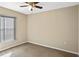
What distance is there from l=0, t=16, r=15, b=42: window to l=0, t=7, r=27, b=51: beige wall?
0.24 meters

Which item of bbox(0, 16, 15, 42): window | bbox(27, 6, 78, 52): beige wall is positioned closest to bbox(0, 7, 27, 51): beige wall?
bbox(0, 16, 15, 42): window

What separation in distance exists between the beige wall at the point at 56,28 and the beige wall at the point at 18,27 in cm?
40

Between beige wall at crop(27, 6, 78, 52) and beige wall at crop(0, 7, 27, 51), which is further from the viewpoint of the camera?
beige wall at crop(0, 7, 27, 51)

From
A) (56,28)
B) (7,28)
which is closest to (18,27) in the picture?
(7,28)

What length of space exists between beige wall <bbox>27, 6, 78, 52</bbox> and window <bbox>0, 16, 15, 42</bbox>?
122 centimetres

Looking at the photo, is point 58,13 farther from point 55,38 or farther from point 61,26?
point 55,38

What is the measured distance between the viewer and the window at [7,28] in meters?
4.01

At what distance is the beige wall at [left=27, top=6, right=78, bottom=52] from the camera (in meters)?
3.59

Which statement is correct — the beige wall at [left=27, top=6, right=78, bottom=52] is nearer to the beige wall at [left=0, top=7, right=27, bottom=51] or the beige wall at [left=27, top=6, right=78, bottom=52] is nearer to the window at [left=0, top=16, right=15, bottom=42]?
the beige wall at [left=0, top=7, right=27, bottom=51]

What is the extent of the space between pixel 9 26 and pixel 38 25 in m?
1.67

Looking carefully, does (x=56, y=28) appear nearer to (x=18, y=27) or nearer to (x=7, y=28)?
(x=18, y=27)

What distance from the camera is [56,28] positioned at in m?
4.14

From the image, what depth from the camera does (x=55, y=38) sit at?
420 centimetres

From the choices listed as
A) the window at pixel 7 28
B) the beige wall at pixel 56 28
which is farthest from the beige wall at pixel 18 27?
the beige wall at pixel 56 28
